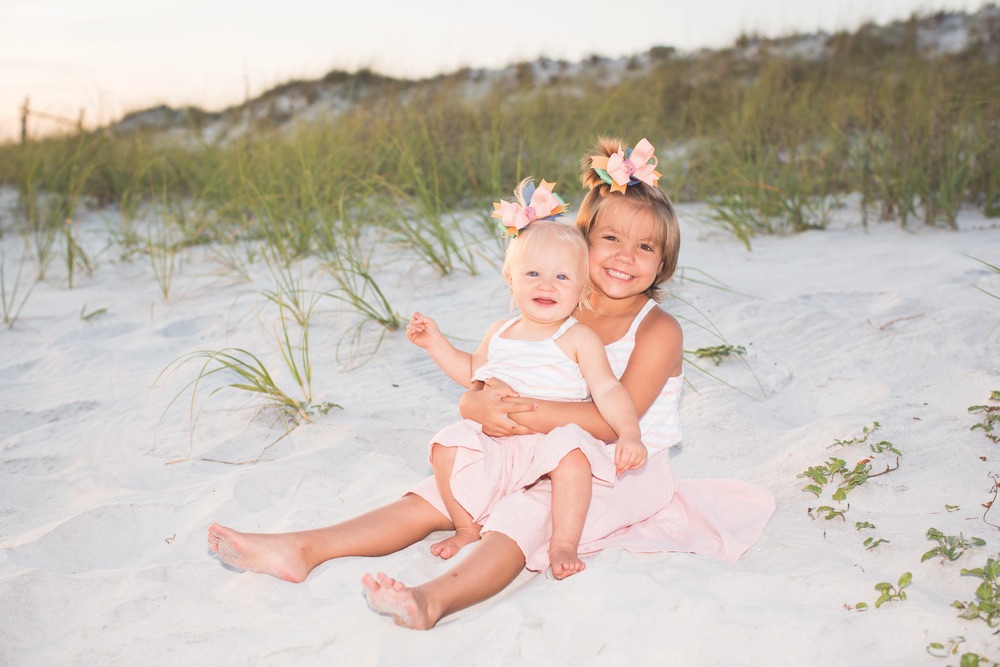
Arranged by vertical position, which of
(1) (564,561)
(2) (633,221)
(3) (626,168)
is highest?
(3) (626,168)

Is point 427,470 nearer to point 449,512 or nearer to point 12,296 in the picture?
point 449,512

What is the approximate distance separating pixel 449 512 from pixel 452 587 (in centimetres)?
42

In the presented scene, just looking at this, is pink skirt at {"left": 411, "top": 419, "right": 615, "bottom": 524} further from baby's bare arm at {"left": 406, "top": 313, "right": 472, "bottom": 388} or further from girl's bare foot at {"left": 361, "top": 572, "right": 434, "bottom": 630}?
girl's bare foot at {"left": 361, "top": 572, "right": 434, "bottom": 630}

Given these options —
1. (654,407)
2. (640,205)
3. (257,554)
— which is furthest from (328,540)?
(640,205)

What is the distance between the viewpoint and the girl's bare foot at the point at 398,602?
1789mm

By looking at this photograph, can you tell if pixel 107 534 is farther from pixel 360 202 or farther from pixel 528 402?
pixel 360 202

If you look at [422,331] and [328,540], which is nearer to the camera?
[328,540]

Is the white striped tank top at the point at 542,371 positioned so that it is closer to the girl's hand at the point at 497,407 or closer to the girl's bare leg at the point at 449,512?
the girl's hand at the point at 497,407

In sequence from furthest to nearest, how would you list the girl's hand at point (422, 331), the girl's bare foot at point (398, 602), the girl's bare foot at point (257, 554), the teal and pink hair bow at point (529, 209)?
the girl's hand at point (422, 331), the teal and pink hair bow at point (529, 209), the girl's bare foot at point (257, 554), the girl's bare foot at point (398, 602)

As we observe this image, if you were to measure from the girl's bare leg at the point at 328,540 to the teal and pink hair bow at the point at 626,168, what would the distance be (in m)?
0.99

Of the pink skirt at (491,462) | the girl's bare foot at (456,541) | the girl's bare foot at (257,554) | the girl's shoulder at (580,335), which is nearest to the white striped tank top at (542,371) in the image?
the girl's shoulder at (580,335)

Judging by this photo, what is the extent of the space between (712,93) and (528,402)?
745cm

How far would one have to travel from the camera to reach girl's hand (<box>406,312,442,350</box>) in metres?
2.39

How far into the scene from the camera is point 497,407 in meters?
2.18
